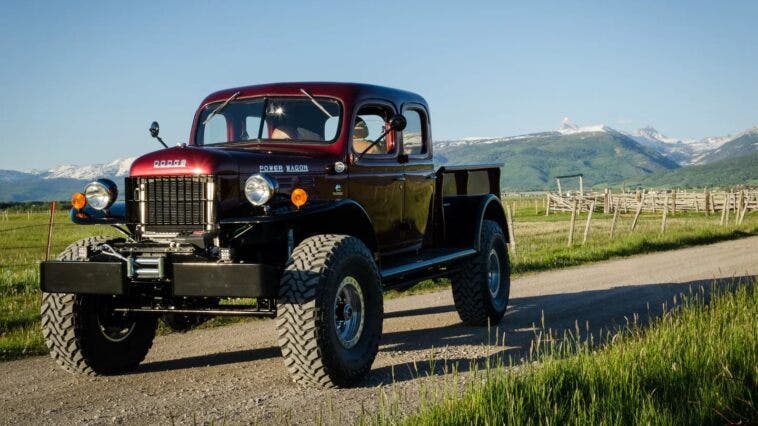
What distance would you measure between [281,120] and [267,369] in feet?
7.54

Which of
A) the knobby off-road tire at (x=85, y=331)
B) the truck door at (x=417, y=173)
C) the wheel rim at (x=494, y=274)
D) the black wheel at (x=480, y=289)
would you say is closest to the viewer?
the knobby off-road tire at (x=85, y=331)

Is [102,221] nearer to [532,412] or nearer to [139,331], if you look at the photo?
[139,331]

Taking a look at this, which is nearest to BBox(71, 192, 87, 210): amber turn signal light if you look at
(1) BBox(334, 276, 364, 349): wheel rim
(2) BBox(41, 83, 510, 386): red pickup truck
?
(2) BBox(41, 83, 510, 386): red pickup truck

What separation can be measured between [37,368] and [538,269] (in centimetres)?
1158

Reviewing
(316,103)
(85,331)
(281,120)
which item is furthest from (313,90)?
(85,331)

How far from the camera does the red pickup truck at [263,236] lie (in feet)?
20.2

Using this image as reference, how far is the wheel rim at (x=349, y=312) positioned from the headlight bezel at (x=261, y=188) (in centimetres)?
88

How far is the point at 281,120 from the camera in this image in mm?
7859

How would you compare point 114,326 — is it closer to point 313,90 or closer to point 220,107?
point 220,107

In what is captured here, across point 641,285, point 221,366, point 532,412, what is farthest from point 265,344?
point 641,285

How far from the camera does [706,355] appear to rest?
19.4 ft

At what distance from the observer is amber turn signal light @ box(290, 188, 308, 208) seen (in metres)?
6.40

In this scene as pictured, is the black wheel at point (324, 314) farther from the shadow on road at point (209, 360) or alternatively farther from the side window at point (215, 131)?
the side window at point (215, 131)

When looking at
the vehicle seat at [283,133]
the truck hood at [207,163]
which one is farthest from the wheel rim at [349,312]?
the vehicle seat at [283,133]
